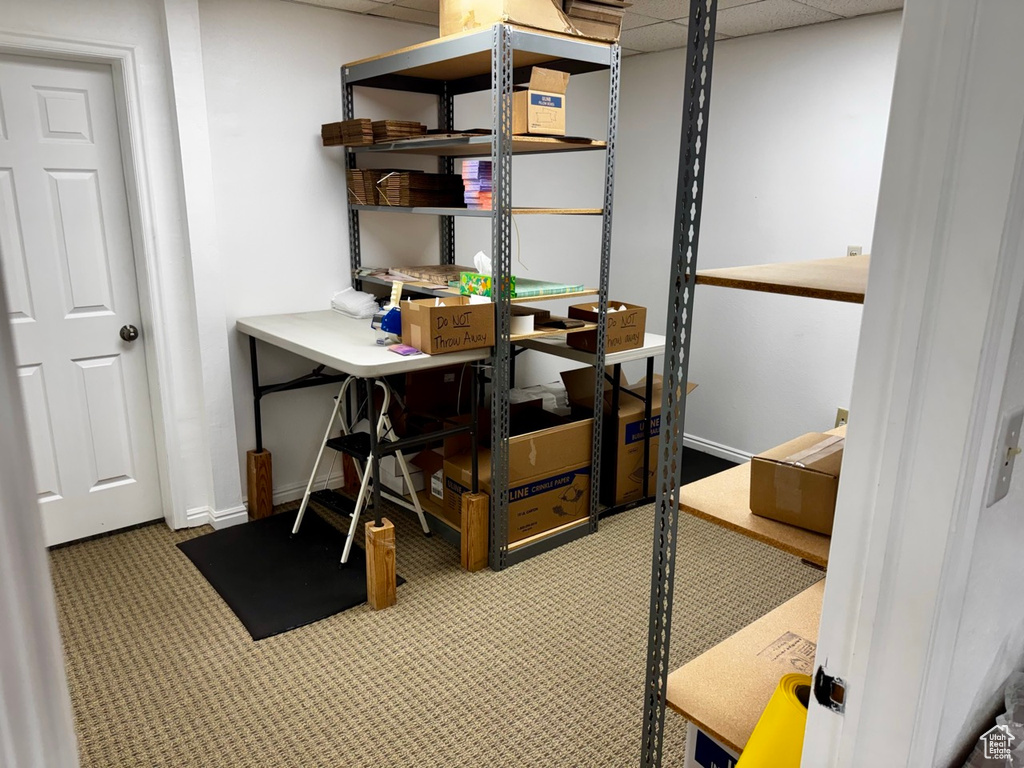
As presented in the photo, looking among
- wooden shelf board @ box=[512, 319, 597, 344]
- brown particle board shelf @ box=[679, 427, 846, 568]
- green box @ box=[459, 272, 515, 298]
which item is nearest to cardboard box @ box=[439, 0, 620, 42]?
green box @ box=[459, 272, 515, 298]

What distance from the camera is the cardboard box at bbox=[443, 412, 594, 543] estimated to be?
9.84ft

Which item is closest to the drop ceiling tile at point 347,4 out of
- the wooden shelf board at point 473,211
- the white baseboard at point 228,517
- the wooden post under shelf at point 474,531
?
the wooden shelf board at point 473,211

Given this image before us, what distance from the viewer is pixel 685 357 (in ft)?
3.88

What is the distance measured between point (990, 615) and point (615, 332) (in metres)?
2.17

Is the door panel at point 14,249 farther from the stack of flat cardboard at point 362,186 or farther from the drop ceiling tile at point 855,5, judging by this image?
the drop ceiling tile at point 855,5

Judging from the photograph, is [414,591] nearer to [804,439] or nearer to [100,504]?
[100,504]

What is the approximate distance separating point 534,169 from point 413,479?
1.86 meters

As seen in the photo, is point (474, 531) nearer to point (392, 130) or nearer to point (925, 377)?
point (392, 130)

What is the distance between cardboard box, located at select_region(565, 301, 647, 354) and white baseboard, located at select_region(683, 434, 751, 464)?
1.08 m

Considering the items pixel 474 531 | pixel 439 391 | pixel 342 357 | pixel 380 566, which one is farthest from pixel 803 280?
pixel 439 391

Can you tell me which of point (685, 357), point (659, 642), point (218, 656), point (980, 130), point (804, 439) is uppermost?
point (980, 130)

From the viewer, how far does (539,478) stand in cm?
308

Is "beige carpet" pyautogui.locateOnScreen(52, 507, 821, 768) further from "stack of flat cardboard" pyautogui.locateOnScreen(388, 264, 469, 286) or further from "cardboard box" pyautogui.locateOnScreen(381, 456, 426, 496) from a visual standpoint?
"stack of flat cardboard" pyautogui.locateOnScreen(388, 264, 469, 286)

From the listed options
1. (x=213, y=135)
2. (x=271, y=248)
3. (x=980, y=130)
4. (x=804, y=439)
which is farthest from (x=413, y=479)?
(x=980, y=130)
